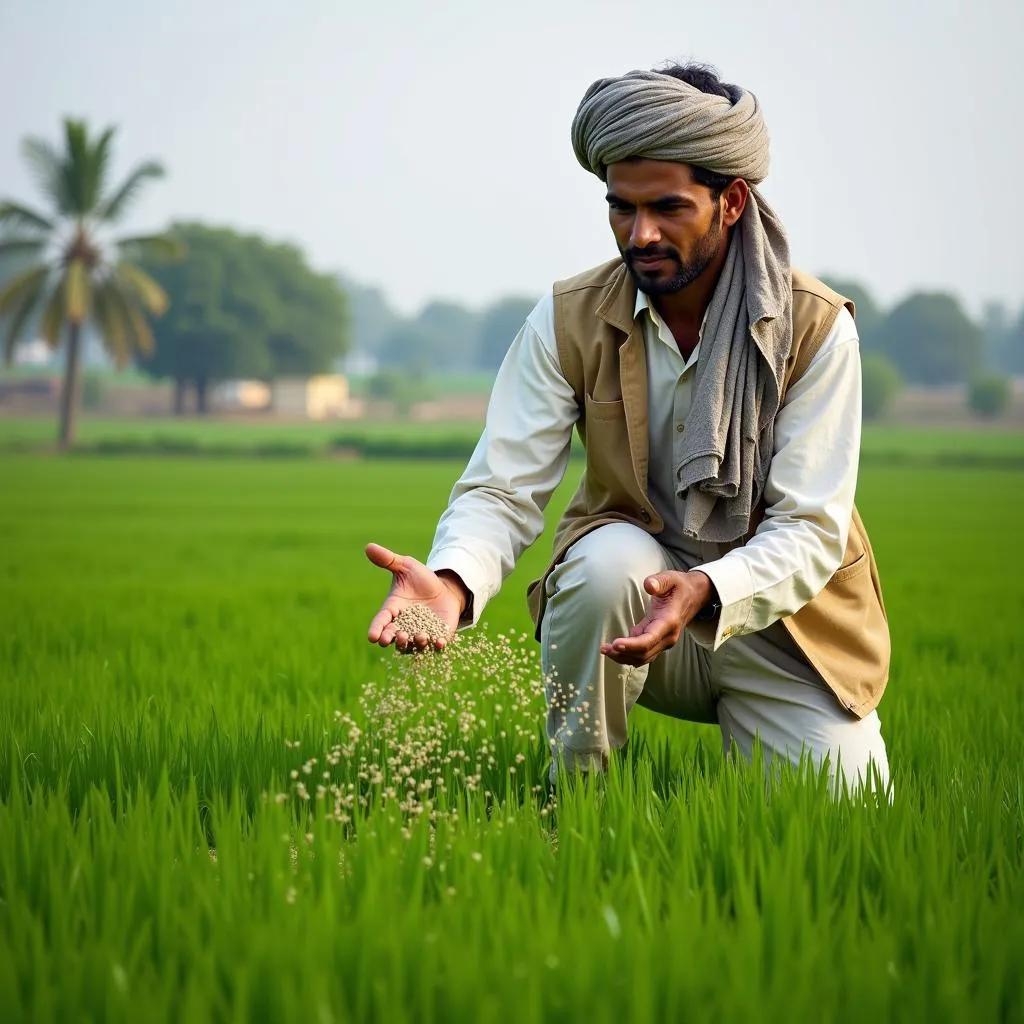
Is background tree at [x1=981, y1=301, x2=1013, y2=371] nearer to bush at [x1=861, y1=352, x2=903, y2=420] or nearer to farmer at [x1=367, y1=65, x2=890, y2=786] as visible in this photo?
bush at [x1=861, y1=352, x2=903, y2=420]

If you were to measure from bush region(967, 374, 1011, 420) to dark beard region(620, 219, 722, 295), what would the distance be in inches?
2866

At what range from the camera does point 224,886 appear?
2.45m

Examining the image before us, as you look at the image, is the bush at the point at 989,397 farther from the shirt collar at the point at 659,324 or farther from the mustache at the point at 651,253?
the mustache at the point at 651,253

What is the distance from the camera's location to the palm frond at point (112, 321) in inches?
1933

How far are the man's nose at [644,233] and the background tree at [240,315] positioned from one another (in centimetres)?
7441

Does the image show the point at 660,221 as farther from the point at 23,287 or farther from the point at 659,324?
the point at 23,287

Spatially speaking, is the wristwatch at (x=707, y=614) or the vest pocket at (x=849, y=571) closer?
the wristwatch at (x=707, y=614)

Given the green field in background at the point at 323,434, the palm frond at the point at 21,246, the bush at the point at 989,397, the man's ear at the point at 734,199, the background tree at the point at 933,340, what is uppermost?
the background tree at the point at 933,340

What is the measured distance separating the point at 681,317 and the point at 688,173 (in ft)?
1.20

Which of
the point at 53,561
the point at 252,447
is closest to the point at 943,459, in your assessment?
the point at 252,447

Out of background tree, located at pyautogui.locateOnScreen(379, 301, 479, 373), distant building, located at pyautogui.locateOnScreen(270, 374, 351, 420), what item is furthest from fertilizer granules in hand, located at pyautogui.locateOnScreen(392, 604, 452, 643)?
background tree, located at pyautogui.locateOnScreen(379, 301, 479, 373)

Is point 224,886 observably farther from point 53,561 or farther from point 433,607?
point 53,561

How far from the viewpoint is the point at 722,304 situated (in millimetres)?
3559

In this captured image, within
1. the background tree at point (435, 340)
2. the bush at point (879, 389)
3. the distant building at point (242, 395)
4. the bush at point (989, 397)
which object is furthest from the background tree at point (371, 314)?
the bush at point (989, 397)
